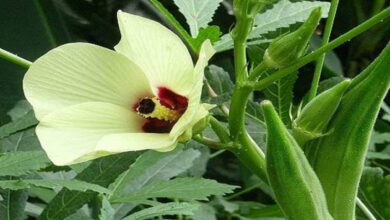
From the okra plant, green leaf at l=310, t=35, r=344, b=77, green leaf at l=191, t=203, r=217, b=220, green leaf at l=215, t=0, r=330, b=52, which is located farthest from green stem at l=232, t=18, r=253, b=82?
green leaf at l=310, t=35, r=344, b=77

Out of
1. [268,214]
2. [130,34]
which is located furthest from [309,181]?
[268,214]

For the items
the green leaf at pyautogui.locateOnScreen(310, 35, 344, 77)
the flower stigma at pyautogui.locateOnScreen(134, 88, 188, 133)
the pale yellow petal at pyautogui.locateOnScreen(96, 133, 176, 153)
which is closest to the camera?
the pale yellow petal at pyautogui.locateOnScreen(96, 133, 176, 153)

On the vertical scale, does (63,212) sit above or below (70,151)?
below

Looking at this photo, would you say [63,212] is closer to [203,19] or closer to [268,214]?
[203,19]

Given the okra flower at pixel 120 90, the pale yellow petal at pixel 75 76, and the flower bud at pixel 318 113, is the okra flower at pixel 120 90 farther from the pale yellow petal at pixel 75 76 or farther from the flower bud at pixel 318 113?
the flower bud at pixel 318 113

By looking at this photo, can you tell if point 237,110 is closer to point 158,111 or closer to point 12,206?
point 158,111

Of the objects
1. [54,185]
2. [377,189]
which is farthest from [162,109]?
[377,189]

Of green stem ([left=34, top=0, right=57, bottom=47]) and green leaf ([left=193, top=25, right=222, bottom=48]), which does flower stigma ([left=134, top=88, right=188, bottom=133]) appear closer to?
green leaf ([left=193, top=25, right=222, bottom=48])
